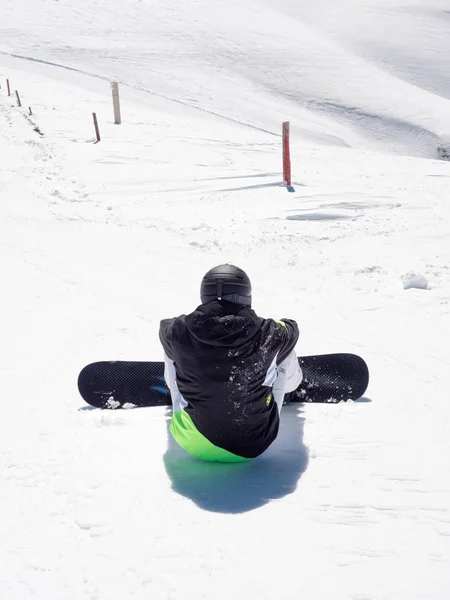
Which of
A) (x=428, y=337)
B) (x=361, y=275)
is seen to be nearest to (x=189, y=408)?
(x=428, y=337)

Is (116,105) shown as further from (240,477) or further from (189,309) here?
(240,477)

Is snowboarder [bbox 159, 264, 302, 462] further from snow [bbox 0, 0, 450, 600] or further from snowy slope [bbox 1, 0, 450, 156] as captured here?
snowy slope [bbox 1, 0, 450, 156]

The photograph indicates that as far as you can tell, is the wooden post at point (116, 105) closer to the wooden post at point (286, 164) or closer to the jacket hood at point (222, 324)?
the wooden post at point (286, 164)

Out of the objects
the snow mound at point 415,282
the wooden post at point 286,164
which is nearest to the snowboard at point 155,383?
the snow mound at point 415,282

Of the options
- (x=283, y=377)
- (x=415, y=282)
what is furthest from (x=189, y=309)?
(x=283, y=377)

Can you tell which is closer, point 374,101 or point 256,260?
point 256,260

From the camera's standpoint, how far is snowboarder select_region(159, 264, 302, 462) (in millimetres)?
3131

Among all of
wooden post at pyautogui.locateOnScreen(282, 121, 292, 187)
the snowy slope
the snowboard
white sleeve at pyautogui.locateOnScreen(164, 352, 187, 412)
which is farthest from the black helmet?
the snowy slope

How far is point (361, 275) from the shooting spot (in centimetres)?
662

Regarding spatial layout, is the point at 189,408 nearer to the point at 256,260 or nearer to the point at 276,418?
the point at 276,418

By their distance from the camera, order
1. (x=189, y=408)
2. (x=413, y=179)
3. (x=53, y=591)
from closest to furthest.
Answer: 1. (x=53, y=591)
2. (x=189, y=408)
3. (x=413, y=179)

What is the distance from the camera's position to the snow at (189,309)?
8.54 ft

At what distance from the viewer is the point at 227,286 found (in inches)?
128

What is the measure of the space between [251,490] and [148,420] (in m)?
1.02
